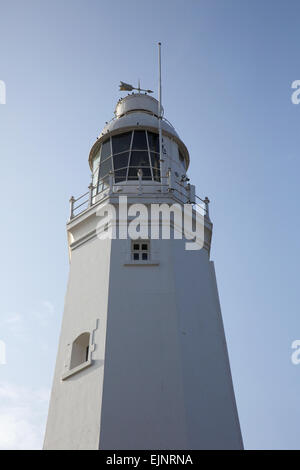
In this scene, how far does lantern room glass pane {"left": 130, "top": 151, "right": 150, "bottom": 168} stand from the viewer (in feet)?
63.9

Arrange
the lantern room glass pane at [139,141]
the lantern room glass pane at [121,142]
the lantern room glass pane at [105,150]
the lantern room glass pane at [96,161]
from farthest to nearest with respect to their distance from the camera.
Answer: the lantern room glass pane at [96,161] < the lantern room glass pane at [105,150] < the lantern room glass pane at [121,142] < the lantern room glass pane at [139,141]

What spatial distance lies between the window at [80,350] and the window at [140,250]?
9.47 feet

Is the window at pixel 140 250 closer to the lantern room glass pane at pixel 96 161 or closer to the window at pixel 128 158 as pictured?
the window at pixel 128 158

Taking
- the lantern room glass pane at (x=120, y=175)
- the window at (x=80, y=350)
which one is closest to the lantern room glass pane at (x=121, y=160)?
the lantern room glass pane at (x=120, y=175)

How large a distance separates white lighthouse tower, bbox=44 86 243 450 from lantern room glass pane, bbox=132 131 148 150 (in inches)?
6.1

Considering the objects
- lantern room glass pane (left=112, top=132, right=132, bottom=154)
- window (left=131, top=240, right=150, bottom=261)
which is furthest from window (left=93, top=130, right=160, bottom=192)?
window (left=131, top=240, right=150, bottom=261)

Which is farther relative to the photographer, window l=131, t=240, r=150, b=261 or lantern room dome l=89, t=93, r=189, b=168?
lantern room dome l=89, t=93, r=189, b=168

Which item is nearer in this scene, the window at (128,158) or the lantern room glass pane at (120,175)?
the lantern room glass pane at (120,175)

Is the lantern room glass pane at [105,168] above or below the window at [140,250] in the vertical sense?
above

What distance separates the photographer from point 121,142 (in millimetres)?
20391

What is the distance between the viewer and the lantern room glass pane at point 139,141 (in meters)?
20.0

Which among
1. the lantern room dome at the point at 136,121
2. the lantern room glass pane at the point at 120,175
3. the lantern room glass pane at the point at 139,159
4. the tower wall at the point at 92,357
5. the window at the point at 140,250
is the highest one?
the lantern room dome at the point at 136,121

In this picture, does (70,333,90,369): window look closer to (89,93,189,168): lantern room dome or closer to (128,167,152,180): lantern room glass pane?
(128,167,152,180): lantern room glass pane
